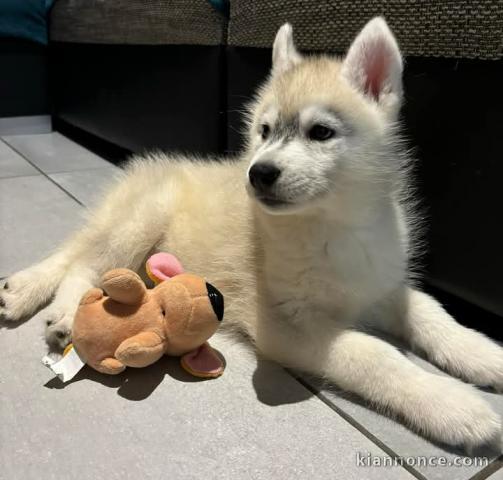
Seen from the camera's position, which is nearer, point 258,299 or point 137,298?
point 137,298

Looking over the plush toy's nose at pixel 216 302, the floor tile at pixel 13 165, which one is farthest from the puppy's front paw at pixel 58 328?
the floor tile at pixel 13 165

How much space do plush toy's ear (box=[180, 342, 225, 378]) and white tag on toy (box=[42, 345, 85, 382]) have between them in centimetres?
26

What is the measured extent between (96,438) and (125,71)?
7.95ft

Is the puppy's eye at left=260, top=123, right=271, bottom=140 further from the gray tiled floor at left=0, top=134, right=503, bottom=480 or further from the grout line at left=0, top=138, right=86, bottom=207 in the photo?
the grout line at left=0, top=138, right=86, bottom=207

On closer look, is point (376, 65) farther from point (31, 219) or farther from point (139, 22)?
point (139, 22)

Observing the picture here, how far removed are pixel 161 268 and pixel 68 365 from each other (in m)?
0.35


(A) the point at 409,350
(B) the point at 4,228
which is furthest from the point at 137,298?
(B) the point at 4,228

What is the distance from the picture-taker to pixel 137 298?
47.6 inches

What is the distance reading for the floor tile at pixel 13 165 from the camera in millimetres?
2938

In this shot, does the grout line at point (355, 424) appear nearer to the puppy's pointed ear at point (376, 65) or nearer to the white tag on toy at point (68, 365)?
the white tag on toy at point (68, 365)

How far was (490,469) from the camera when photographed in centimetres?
103

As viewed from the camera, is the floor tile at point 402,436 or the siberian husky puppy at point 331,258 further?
the siberian husky puppy at point 331,258

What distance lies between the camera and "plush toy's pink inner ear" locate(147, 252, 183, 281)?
139 centimetres

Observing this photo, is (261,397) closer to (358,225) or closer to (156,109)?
(358,225)
